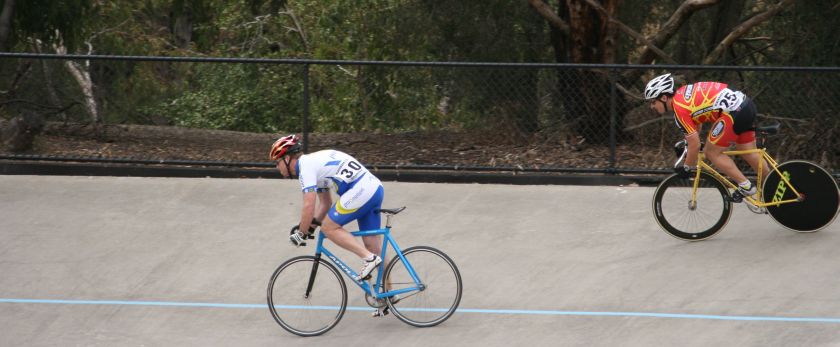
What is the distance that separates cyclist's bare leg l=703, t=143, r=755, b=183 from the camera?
9.32 metres

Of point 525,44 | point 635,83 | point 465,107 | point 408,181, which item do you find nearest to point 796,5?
point 635,83

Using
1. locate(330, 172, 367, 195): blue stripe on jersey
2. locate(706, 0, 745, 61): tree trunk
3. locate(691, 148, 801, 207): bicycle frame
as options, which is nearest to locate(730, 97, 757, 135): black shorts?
locate(691, 148, 801, 207): bicycle frame

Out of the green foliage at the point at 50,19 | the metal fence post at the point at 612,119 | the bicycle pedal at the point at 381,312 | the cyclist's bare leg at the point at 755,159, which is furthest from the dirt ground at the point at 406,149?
the bicycle pedal at the point at 381,312

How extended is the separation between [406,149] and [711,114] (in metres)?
4.36

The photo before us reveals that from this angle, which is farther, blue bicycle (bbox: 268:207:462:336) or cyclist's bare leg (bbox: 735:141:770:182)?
cyclist's bare leg (bbox: 735:141:770:182)

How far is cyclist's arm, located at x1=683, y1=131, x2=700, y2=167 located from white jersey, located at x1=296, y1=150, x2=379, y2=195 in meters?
3.08

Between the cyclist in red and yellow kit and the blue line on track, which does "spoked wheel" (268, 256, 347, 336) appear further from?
the cyclist in red and yellow kit

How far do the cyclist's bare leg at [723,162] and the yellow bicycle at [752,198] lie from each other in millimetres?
62

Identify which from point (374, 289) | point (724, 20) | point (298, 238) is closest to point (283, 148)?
point (298, 238)

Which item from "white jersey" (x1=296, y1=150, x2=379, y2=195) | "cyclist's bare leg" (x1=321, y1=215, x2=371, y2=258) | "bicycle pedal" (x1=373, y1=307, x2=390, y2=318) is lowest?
"bicycle pedal" (x1=373, y1=307, x2=390, y2=318)

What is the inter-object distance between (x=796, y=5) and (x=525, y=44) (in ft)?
13.2

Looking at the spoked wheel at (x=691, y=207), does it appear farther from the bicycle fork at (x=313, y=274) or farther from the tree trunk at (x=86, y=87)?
the tree trunk at (x=86, y=87)

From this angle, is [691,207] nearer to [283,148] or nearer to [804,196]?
[804,196]

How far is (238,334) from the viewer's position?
766 cm
